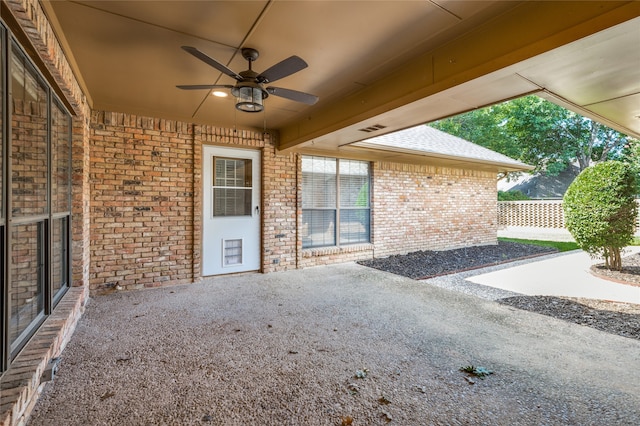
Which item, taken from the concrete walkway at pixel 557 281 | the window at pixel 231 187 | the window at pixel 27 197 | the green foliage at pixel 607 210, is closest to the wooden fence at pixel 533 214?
the concrete walkway at pixel 557 281

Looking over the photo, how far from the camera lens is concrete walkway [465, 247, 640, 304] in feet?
14.5

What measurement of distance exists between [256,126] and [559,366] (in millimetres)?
5042

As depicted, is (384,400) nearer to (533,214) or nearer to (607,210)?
(607,210)

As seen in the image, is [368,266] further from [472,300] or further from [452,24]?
[452,24]

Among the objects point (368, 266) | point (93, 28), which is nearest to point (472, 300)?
point (368, 266)

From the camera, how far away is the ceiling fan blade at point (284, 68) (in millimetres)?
2333

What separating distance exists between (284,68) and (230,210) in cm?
330

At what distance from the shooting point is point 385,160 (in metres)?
7.02

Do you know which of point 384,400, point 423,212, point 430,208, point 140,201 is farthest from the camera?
point 430,208

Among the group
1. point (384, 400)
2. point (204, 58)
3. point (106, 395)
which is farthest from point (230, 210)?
point (384, 400)

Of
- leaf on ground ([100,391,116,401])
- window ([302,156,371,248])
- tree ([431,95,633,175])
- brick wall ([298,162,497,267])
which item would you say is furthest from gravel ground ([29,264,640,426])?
tree ([431,95,633,175])

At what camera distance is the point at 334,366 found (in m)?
2.38

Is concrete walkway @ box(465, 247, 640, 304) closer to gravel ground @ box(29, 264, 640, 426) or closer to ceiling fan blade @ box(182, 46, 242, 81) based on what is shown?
gravel ground @ box(29, 264, 640, 426)

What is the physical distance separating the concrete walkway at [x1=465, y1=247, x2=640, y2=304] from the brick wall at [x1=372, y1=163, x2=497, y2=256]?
6.71 ft
